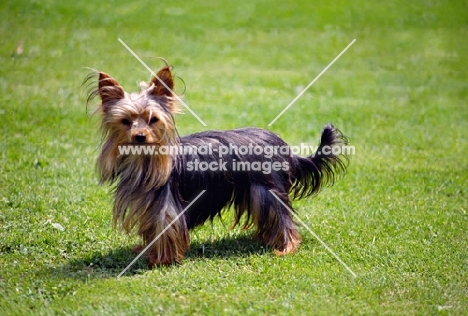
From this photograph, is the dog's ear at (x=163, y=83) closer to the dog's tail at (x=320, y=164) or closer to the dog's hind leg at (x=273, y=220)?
the dog's hind leg at (x=273, y=220)

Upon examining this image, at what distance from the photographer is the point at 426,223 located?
7336 millimetres

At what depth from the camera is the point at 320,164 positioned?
688cm

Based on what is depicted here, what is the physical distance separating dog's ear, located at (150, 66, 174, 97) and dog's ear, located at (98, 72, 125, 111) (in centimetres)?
30

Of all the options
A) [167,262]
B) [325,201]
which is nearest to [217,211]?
[167,262]

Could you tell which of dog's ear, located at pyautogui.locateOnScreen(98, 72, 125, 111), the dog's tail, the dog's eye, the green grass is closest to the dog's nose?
the dog's eye

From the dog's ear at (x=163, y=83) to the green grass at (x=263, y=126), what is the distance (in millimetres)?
1583

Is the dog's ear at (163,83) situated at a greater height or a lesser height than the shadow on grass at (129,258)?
greater

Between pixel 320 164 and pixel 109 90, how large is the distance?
2328 mm

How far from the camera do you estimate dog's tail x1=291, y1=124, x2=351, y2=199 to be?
6789mm

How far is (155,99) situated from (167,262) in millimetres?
1489

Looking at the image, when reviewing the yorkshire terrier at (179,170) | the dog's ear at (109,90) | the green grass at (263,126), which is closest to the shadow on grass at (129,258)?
the green grass at (263,126)

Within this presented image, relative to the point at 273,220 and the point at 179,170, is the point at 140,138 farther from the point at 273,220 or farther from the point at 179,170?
the point at 273,220

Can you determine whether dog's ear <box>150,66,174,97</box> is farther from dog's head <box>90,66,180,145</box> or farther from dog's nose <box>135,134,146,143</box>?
dog's nose <box>135,134,146,143</box>

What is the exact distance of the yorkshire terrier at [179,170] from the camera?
19.1 ft
